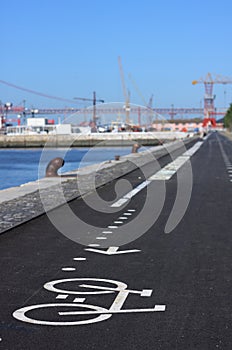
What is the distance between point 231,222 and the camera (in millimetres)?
11891

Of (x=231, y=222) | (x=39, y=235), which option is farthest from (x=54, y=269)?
(x=231, y=222)

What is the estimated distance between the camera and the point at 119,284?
7.05 m

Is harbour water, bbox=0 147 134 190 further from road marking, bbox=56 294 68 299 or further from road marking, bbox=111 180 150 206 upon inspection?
road marking, bbox=56 294 68 299

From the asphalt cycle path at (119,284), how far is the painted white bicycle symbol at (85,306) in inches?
0.4

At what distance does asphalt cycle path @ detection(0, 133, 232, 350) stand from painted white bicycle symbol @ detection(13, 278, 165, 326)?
0.01 m

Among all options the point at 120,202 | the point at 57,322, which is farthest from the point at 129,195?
the point at 57,322

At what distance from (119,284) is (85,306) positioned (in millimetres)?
931

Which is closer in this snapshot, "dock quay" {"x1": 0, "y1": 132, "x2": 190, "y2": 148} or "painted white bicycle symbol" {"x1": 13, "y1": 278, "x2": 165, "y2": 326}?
"painted white bicycle symbol" {"x1": 13, "y1": 278, "x2": 165, "y2": 326}

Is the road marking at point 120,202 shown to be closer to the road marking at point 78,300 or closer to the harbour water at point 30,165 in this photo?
the road marking at point 78,300

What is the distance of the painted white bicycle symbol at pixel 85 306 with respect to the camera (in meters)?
5.75

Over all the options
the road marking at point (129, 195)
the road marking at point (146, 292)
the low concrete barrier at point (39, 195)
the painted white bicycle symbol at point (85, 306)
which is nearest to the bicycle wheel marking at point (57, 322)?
the painted white bicycle symbol at point (85, 306)

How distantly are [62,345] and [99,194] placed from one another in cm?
1225

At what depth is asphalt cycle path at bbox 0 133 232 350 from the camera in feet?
17.5

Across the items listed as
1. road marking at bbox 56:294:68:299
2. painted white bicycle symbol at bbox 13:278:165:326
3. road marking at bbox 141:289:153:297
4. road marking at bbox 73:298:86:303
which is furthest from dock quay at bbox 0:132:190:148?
road marking at bbox 73:298:86:303
